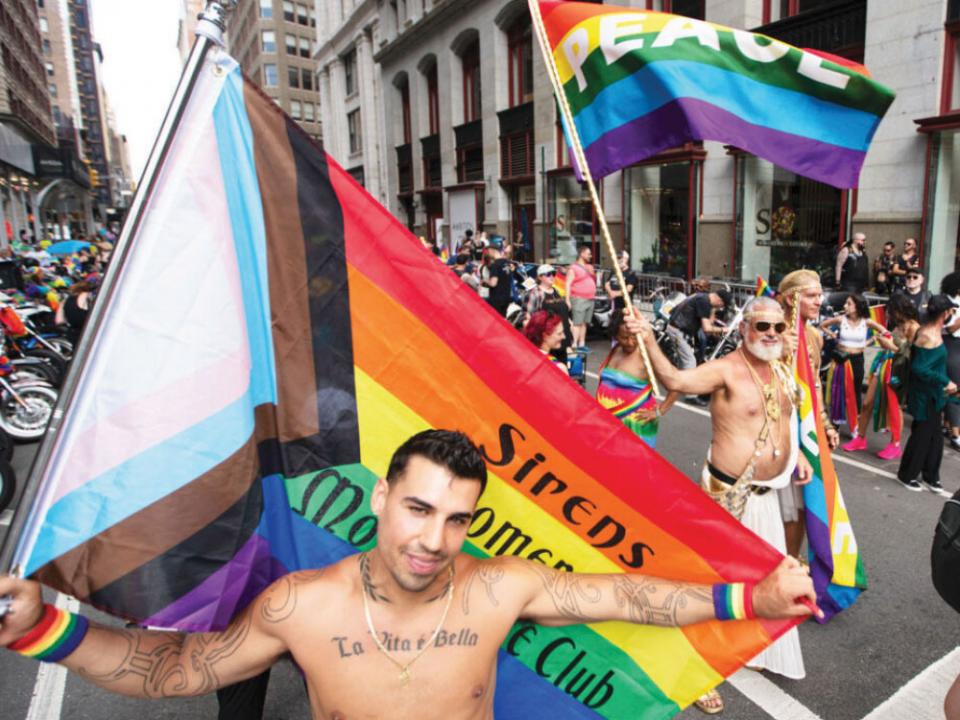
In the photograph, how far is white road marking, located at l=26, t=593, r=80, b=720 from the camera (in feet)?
11.5

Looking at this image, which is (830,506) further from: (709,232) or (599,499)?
(709,232)

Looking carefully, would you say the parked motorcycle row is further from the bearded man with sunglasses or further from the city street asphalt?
the bearded man with sunglasses

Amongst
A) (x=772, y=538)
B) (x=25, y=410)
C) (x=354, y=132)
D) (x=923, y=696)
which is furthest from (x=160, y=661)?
(x=354, y=132)

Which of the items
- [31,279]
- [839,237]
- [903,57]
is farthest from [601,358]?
[31,279]

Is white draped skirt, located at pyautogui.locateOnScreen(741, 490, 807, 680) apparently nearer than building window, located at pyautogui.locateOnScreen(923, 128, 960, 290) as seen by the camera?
Yes

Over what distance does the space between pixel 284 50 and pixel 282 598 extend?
7898 cm

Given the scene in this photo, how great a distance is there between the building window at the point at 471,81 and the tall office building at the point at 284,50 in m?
44.6

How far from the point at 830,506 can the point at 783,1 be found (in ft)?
47.4

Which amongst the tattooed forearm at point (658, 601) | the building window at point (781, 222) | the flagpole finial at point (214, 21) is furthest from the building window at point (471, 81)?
the tattooed forearm at point (658, 601)

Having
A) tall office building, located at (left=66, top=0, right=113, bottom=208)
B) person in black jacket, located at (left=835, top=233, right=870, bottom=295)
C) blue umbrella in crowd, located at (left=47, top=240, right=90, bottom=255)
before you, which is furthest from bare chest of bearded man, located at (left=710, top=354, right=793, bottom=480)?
tall office building, located at (left=66, top=0, right=113, bottom=208)

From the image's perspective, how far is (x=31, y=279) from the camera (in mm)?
13805

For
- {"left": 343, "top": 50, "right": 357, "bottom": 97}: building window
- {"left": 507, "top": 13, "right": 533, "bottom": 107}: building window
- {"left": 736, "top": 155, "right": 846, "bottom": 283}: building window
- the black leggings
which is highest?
{"left": 343, "top": 50, "right": 357, "bottom": 97}: building window

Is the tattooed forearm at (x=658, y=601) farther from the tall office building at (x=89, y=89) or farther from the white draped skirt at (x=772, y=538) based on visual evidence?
the tall office building at (x=89, y=89)

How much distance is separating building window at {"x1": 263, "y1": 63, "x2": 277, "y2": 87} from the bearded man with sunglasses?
75.6m
